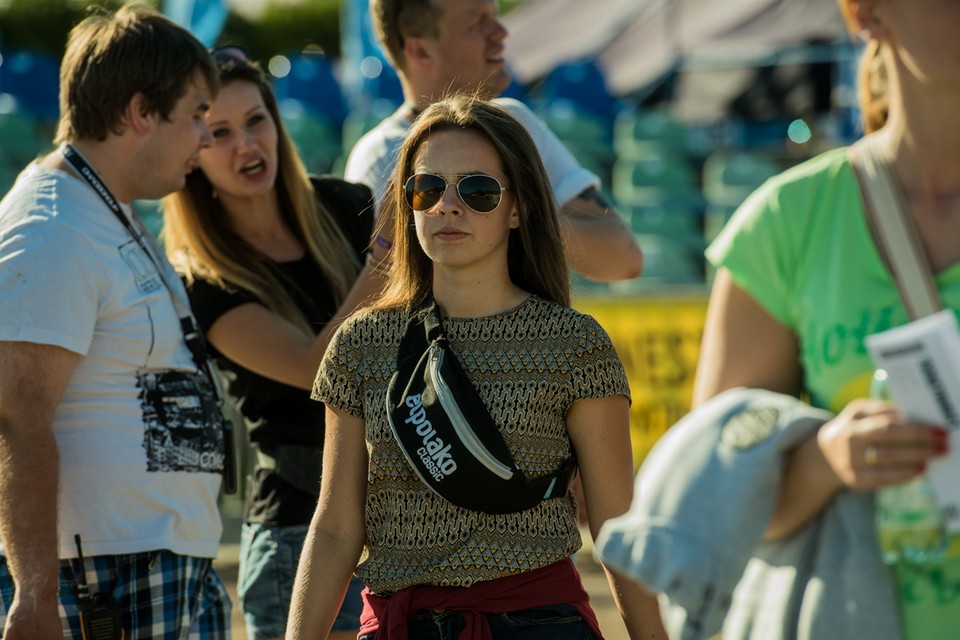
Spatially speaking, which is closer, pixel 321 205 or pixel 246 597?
pixel 246 597

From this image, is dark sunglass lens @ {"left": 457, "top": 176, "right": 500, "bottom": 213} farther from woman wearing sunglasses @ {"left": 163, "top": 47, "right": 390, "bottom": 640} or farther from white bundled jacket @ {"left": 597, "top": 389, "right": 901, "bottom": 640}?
white bundled jacket @ {"left": 597, "top": 389, "right": 901, "bottom": 640}

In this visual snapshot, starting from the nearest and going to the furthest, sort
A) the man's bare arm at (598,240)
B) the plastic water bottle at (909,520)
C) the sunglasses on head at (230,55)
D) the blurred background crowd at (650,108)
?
the plastic water bottle at (909,520) < the man's bare arm at (598,240) < the sunglasses on head at (230,55) < the blurred background crowd at (650,108)

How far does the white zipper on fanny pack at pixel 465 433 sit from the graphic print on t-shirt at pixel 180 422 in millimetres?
941

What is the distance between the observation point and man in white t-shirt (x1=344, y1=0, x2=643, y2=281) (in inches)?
144

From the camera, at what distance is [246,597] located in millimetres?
3756

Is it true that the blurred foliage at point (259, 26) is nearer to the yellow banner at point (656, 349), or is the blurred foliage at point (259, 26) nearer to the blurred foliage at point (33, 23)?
the blurred foliage at point (33, 23)

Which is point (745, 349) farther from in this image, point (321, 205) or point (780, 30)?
point (780, 30)

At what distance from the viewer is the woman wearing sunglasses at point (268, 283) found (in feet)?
12.0

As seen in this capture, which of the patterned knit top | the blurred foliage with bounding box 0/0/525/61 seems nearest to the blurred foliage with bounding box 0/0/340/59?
the blurred foliage with bounding box 0/0/525/61

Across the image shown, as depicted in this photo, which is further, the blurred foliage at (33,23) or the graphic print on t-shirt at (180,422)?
the blurred foliage at (33,23)

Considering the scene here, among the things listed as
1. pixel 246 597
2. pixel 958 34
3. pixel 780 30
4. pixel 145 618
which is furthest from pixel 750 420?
pixel 780 30

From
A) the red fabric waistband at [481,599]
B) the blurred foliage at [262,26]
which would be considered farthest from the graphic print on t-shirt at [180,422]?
the blurred foliage at [262,26]

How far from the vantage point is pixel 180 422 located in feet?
10.9

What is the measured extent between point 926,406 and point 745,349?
0.35 metres
